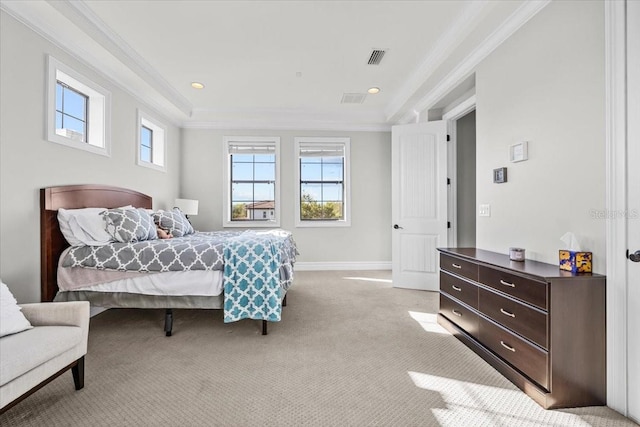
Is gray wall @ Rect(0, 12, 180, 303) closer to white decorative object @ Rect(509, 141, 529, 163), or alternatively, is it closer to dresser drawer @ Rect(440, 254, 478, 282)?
dresser drawer @ Rect(440, 254, 478, 282)

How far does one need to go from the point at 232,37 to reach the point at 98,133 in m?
1.89

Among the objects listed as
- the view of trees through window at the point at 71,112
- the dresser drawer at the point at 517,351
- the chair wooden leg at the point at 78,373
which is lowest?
the chair wooden leg at the point at 78,373

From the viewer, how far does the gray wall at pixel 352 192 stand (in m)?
5.45

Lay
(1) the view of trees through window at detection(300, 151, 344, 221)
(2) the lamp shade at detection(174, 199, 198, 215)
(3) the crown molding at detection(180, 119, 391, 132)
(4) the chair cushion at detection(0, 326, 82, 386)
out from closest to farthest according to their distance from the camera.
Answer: (4) the chair cushion at detection(0, 326, 82, 386)
(2) the lamp shade at detection(174, 199, 198, 215)
(3) the crown molding at detection(180, 119, 391, 132)
(1) the view of trees through window at detection(300, 151, 344, 221)

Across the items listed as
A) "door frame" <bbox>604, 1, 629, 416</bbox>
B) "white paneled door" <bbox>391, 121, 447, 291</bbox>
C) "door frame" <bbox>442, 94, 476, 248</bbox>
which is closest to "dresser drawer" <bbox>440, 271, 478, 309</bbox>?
"door frame" <bbox>604, 1, 629, 416</bbox>

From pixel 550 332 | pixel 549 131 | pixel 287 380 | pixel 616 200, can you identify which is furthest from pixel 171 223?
pixel 616 200

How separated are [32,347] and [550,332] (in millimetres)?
2686

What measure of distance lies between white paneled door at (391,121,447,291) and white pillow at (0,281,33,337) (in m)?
3.85

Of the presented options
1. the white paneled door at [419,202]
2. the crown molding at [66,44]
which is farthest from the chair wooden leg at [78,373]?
the white paneled door at [419,202]

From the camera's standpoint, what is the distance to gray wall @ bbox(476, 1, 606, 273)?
5.93 feet

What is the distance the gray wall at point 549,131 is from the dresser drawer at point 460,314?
2.06ft

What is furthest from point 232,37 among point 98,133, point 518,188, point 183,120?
point 518,188

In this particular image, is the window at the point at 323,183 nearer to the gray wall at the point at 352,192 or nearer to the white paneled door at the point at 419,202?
the gray wall at the point at 352,192

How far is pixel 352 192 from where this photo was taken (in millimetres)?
5609
